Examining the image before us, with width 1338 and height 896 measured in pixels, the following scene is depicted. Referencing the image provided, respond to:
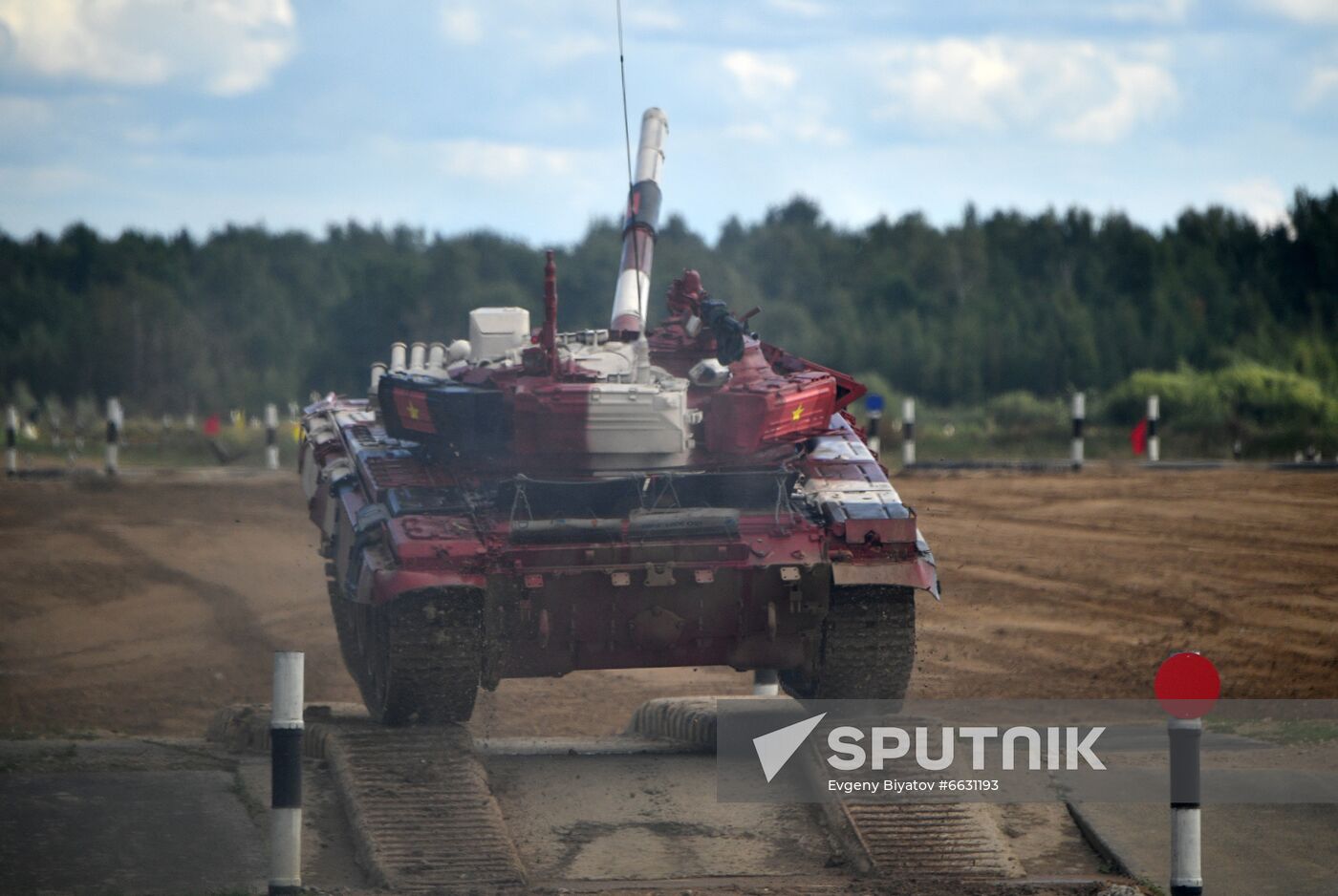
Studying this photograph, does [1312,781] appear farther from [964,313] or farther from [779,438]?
[964,313]

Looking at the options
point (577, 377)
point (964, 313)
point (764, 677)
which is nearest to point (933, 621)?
point (764, 677)

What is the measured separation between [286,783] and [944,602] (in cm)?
910

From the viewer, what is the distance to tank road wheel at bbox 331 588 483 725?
854cm

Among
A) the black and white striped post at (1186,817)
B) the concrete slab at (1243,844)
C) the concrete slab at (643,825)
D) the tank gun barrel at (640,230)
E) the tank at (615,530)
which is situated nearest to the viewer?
the black and white striped post at (1186,817)

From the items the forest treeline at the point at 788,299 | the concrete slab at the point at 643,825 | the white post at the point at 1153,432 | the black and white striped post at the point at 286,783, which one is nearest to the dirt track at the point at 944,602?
the white post at the point at 1153,432

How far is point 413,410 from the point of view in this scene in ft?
31.4

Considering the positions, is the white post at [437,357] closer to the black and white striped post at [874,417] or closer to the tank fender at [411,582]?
the tank fender at [411,582]

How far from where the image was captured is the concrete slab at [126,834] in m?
6.68

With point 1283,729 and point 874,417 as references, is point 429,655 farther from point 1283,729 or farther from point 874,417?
point 874,417

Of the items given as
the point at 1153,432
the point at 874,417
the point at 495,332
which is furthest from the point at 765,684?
the point at 1153,432

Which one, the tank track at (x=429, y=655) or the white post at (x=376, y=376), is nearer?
the tank track at (x=429, y=655)

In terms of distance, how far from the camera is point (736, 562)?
28.7 ft

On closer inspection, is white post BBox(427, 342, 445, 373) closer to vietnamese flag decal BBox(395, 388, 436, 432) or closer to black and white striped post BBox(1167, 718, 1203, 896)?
vietnamese flag decal BBox(395, 388, 436, 432)

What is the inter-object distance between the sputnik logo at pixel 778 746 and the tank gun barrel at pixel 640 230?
8.94 feet
